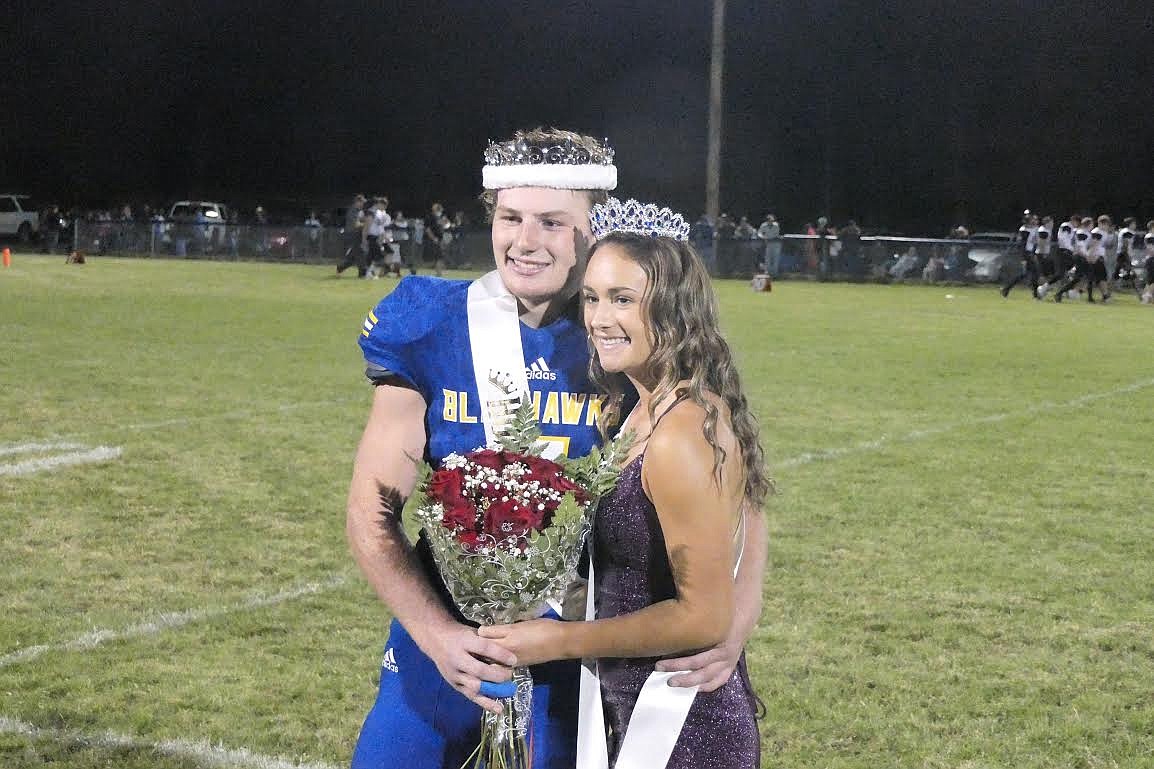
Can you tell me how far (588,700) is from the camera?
2.42 metres

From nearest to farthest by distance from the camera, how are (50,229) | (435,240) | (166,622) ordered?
1. (166,622)
2. (435,240)
3. (50,229)

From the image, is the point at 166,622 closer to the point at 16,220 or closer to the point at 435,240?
the point at 435,240

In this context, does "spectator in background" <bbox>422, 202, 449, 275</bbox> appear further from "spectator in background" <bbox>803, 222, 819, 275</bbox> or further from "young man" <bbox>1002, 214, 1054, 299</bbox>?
"young man" <bbox>1002, 214, 1054, 299</bbox>

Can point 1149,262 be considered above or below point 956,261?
above

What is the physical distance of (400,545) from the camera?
2531 millimetres

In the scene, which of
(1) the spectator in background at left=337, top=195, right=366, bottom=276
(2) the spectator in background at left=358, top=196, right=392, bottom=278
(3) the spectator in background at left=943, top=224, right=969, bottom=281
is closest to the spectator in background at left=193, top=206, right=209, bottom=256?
(1) the spectator in background at left=337, top=195, right=366, bottom=276

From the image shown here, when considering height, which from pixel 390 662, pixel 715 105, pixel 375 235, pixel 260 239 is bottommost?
pixel 390 662

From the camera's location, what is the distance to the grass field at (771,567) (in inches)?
177

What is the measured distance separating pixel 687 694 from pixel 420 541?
2.13ft

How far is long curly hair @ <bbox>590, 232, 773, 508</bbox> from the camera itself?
7.39 ft

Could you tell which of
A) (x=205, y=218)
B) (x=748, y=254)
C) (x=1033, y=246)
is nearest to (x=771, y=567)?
(x=1033, y=246)

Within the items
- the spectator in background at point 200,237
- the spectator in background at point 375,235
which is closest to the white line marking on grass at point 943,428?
the spectator in background at point 375,235

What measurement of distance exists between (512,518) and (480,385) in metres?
0.64

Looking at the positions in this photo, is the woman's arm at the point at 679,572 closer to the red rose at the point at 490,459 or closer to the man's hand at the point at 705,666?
the man's hand at the point at 705,666
